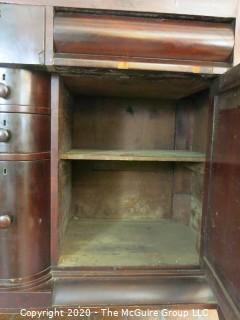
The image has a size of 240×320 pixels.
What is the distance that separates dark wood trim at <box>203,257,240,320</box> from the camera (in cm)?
67

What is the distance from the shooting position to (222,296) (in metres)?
0.74

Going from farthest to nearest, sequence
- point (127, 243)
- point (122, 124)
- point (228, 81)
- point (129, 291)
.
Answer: point (122, 124), point (127, 243), point (129, 291), point (228, 81)

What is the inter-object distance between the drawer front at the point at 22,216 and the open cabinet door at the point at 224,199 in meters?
0.55

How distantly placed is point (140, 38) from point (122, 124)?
0.66 metres

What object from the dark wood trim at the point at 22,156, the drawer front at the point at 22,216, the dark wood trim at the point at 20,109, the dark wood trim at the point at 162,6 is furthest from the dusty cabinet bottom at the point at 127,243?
the dark wood trim at the point at 162,6

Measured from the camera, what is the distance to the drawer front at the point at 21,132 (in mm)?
750

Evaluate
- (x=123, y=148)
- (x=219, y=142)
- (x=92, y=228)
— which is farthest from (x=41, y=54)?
(x=92, y=228)

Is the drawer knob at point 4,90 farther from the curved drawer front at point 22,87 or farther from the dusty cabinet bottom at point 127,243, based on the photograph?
the dusty cabinet bottom at point 127,243

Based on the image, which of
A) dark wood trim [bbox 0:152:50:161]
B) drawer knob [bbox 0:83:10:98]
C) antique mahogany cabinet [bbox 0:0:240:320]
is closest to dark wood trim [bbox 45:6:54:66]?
antique mahogany cabinet [bbox 0:0:240:320]

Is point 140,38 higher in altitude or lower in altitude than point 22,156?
higher

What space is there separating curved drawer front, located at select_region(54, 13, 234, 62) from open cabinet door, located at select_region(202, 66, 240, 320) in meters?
0.11

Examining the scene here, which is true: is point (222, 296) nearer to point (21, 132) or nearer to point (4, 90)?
point (21, 132)

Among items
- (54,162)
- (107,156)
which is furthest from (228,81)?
(54,162)

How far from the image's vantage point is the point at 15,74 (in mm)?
748
